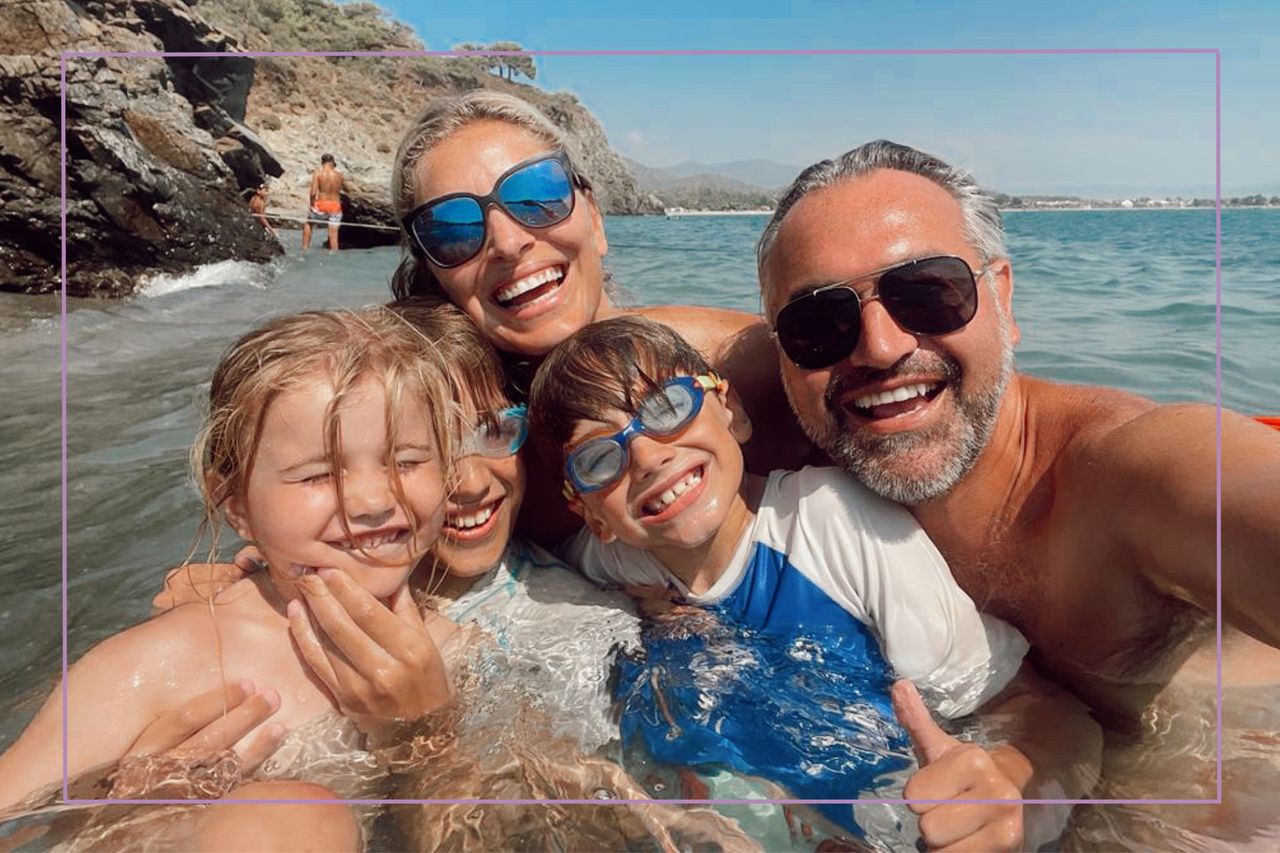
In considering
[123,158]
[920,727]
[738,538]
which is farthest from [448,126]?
[123,158]

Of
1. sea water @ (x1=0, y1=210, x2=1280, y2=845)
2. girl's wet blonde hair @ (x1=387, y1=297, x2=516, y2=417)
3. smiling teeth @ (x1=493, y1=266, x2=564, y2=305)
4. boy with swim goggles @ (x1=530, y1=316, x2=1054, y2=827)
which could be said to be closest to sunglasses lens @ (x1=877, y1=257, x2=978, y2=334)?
boy with swim goggles @ (x1=530, y1=316, x2=1054, y2=827)

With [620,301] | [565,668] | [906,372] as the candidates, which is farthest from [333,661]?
[620,301]

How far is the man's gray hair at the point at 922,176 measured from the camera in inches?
101

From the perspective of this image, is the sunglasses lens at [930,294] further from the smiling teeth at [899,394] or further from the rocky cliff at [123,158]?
the rocky cliff at [123,158]

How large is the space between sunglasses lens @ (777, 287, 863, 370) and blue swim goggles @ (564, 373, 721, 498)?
0.33 meters

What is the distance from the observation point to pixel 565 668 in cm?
267

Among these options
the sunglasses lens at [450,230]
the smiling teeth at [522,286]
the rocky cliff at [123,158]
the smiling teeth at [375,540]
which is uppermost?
the rocky cliff at [123,158]

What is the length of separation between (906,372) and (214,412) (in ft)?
6.11

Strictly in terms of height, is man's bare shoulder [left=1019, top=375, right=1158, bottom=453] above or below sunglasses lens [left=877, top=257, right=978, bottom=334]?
below

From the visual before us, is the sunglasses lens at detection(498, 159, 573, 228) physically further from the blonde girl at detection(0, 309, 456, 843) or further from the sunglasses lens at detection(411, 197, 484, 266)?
the blonde girl at detection(0, 309, 456, 843)

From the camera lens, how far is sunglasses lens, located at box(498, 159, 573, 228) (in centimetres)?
285

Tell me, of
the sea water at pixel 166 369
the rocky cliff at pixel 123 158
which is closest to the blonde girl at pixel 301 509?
the sea water at pixel 166 369

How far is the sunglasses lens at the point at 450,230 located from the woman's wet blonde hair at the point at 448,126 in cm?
14

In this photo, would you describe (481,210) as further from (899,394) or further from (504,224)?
(899,394)
